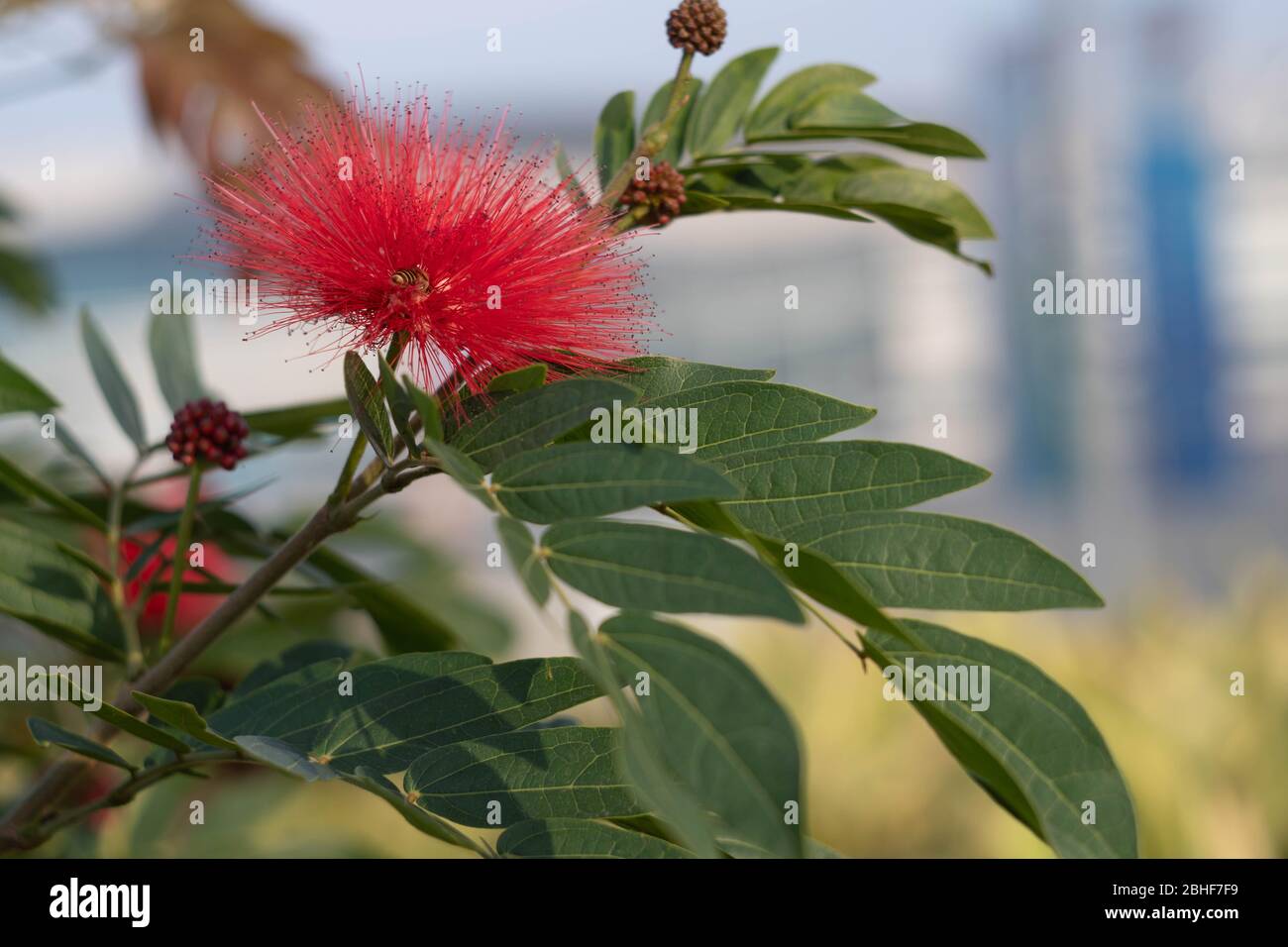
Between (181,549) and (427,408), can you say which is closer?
(427,408)

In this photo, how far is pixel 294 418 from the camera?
1.22 meters

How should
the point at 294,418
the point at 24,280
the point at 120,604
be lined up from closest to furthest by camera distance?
the point at 120,604, the point at 294,418, the point at 24,280

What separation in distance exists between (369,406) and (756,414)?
27 centimetres

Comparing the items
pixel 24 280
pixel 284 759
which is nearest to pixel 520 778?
pixel 284 759

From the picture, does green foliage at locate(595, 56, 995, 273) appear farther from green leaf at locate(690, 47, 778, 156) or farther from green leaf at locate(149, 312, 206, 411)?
green leaf at locate(149, 312, 206, 411)

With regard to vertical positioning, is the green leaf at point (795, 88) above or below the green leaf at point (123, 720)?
above

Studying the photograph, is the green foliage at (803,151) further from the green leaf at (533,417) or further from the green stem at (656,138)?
the green leaf at (533,417)

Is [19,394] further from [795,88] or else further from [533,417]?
[795,88]

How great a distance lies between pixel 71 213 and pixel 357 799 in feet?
39.0

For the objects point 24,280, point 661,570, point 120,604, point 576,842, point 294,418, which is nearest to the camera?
point 661,570

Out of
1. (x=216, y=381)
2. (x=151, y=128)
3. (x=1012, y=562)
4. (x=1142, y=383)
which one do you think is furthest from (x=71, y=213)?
(x=1012, y=562)

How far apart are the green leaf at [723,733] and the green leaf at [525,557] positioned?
0.07 meters

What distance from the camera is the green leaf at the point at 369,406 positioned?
80cm

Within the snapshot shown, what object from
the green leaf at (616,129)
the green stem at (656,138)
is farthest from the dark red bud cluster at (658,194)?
the green leaf at (616,129)
